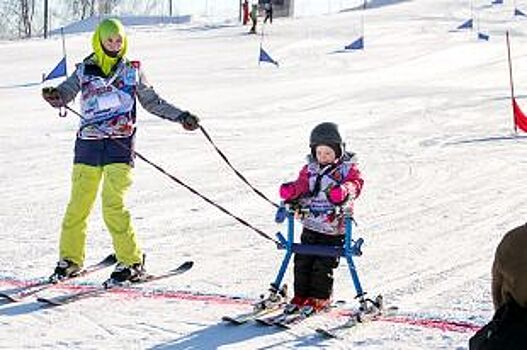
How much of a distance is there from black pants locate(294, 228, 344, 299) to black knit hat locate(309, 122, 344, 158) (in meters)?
0.49

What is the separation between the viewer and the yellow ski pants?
6320 mm

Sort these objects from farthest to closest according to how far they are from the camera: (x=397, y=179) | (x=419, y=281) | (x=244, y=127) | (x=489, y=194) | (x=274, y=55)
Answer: (x=274, y=55) → (x=244, y=127) → (x=397, y=179) → (x=489, y=194) → (x=419, y=281)

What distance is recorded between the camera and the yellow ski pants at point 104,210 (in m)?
6.32

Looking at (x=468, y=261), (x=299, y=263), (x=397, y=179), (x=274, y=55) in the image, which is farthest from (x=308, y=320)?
(x=274, y=55)

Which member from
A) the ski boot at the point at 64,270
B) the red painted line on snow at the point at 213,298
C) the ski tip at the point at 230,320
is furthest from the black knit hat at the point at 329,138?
the ski boot at the point at 64,270

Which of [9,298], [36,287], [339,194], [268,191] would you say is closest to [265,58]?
[268,191]

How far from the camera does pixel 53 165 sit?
38.9 feet

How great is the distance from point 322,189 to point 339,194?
25 cm

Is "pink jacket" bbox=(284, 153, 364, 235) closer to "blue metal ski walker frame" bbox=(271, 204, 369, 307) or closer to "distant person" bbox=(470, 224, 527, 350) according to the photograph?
"blue metal ski walker frame" bbox=(271, 204, 369, 307)

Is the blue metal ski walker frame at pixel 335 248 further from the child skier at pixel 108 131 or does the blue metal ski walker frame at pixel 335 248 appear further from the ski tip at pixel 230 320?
the child skier at pixel 108 131

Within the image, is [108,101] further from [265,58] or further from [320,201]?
[265,58]

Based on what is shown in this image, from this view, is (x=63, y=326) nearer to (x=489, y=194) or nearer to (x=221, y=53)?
(x=489, y=194)

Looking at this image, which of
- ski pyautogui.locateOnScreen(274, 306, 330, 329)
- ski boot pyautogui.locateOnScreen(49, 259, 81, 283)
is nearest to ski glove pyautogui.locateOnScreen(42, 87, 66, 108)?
ski boot pyautogui.locateOnScreen(49, 259, 81, 283)

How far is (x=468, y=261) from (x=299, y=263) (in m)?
1.98
